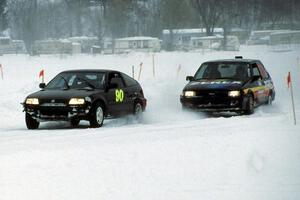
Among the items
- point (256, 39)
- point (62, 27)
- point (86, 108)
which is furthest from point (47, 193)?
point (62, 27)

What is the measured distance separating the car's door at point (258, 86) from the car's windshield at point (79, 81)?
4.04m

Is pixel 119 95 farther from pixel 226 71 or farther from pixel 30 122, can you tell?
pixel 226 71

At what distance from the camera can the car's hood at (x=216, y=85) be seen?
15695 millimetres

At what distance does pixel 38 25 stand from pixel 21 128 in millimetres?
111443

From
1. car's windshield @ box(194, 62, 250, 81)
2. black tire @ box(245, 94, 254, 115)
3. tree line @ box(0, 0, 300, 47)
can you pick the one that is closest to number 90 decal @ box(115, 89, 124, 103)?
car's windshield @ box(194, 62, 250, 81)

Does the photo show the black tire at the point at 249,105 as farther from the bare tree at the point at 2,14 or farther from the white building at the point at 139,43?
the bare tree at the point at 2,14

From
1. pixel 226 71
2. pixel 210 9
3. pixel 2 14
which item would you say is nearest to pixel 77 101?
pixel 226 71

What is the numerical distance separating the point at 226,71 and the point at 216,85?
4.30 feet

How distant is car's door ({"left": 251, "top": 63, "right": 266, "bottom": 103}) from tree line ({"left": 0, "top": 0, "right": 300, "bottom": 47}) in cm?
6406

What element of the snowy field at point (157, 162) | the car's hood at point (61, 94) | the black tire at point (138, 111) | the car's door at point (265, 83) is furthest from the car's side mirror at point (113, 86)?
the car's door at point (265, 83)

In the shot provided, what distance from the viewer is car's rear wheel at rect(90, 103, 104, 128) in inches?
531

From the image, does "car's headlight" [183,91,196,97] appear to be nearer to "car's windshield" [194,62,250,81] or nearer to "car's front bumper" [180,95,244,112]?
"car's front bumper" [180,95,244,112]

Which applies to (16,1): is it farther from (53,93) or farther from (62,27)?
(53,93)

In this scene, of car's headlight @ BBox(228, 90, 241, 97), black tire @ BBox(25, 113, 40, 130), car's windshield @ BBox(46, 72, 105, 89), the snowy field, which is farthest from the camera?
car's headlight @ BBox(228, 90, 241, 97)
